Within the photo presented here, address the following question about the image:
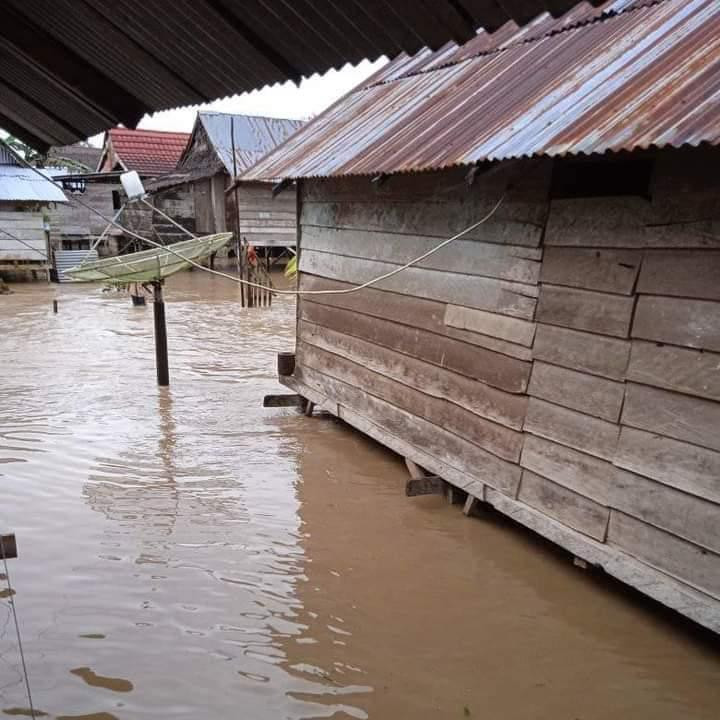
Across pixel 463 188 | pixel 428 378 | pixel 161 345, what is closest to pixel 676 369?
pixel 463 188

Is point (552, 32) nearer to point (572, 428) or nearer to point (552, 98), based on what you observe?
point (552, 98)

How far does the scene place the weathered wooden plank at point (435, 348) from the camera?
17.0ft

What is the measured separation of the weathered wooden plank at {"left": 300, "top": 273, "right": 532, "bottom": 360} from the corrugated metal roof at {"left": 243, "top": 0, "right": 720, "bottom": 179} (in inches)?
50.9

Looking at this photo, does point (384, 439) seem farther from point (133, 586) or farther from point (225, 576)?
point (133, 586)

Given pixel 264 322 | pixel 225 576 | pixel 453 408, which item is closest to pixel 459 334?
pixel 453 408

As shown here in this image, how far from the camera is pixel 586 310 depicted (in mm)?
4512

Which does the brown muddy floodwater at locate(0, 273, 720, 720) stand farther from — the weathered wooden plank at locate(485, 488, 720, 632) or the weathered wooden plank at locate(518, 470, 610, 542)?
the weathered wooden plank at locate(518, 470, 610, 542)

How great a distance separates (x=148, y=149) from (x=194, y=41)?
31.1 metres

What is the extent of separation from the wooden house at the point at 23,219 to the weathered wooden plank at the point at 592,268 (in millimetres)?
21314

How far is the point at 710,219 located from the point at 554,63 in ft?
7.83

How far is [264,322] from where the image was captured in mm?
15773

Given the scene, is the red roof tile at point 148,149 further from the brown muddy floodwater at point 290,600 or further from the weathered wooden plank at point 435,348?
the weathered wooden plank at point 435,348

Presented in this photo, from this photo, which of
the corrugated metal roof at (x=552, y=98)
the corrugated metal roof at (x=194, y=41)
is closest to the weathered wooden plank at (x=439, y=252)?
the corrugated metal roof at (x=552, y=98)

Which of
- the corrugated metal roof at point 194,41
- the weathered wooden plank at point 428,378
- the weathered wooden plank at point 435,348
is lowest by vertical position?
the weathered wooden plank at point 428,378
